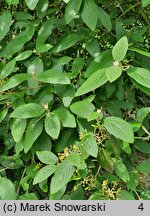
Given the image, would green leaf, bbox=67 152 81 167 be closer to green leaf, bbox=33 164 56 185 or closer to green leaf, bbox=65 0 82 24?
green leaf, bbox=33 164 56 185

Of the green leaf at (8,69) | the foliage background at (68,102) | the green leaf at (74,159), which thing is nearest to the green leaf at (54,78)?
the foliage background at (68,102)

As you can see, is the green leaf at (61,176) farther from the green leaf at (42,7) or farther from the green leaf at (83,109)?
the green leaf at (42,7)

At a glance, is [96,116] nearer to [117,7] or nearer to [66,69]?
[66,69]

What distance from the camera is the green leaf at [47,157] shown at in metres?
1.10

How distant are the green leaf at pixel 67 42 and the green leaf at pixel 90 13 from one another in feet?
0.33

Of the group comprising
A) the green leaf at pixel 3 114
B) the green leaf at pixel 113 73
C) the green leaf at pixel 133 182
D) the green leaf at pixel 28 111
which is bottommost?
the green leaf at pixel 133 182

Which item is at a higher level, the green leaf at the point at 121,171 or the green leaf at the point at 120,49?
the green leaf at the point at 120,49

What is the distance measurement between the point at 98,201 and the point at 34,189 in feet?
1.35

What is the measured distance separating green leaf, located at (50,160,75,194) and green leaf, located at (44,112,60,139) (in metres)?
0.09

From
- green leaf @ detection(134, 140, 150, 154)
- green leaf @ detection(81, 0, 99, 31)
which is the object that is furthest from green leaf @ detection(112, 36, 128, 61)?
green leaf @ detection(134, 140, 150, 154)

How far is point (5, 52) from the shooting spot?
1.29 metres

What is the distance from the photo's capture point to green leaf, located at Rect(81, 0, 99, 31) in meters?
1.10

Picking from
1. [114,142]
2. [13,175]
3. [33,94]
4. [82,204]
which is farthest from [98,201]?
[13,175]

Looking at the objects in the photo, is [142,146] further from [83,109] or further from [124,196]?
[83,109]
